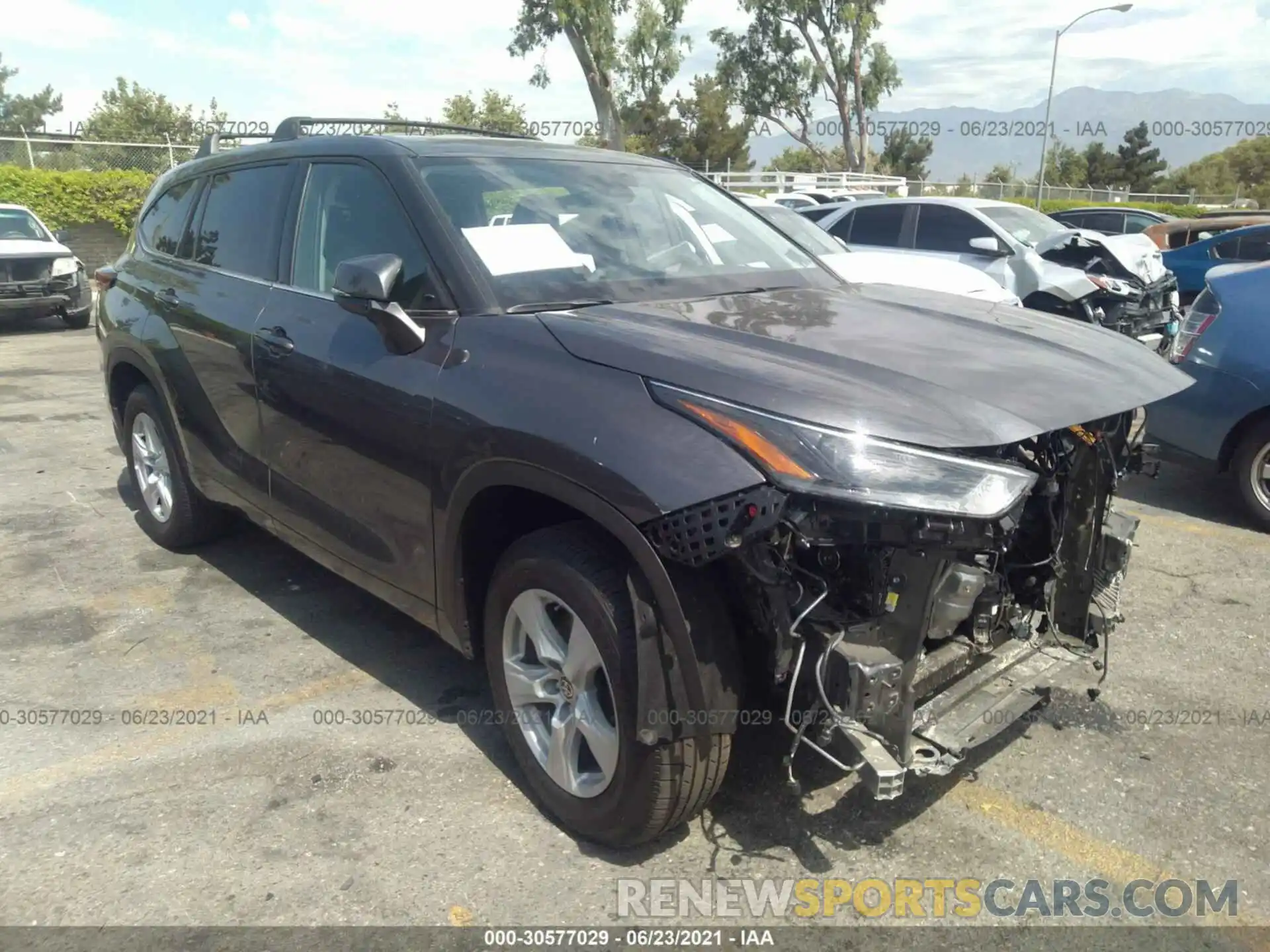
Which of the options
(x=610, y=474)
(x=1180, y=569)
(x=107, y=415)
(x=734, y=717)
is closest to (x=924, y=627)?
(x=734, y=717)

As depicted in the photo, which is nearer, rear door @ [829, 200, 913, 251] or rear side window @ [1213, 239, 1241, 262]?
rear door @ [829, 200, 913, 251]

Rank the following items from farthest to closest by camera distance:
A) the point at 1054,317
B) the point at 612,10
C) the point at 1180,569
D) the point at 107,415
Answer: the point at 612,10, the point at 107,415, the point at 1180,569, the point at 1054,317

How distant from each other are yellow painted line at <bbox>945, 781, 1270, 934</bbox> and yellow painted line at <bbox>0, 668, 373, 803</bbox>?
2.20 meters

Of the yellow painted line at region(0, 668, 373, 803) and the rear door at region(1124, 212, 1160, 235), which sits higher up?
the rear door at region(1124, 212, 1160, 235)

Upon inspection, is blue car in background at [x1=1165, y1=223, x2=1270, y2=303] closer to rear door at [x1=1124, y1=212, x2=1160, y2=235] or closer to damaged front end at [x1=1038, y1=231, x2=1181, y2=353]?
damaged front end at [x1=1038, y1=231, x2=1181, y2=353]

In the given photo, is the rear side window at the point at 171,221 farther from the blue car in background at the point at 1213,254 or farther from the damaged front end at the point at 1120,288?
the blue car in background at the point at 1213,254

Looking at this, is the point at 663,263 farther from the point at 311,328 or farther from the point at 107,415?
the point at 107,415

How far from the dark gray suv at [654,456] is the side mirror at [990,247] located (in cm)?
708

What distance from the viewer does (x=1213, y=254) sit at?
41.4ft

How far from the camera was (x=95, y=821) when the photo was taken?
9.64ft

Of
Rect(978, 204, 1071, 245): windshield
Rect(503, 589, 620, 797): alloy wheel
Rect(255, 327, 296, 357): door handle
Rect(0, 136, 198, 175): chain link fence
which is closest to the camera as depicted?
Rect(503, 589, 620, 797): alloy wheel

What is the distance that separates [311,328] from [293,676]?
1.34 meters

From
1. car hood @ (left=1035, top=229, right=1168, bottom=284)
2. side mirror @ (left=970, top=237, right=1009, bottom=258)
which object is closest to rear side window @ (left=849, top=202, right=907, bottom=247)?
side mirror @ (left=970, top=237, right=1009, bottom=258)

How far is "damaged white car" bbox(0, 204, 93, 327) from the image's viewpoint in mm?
13039
